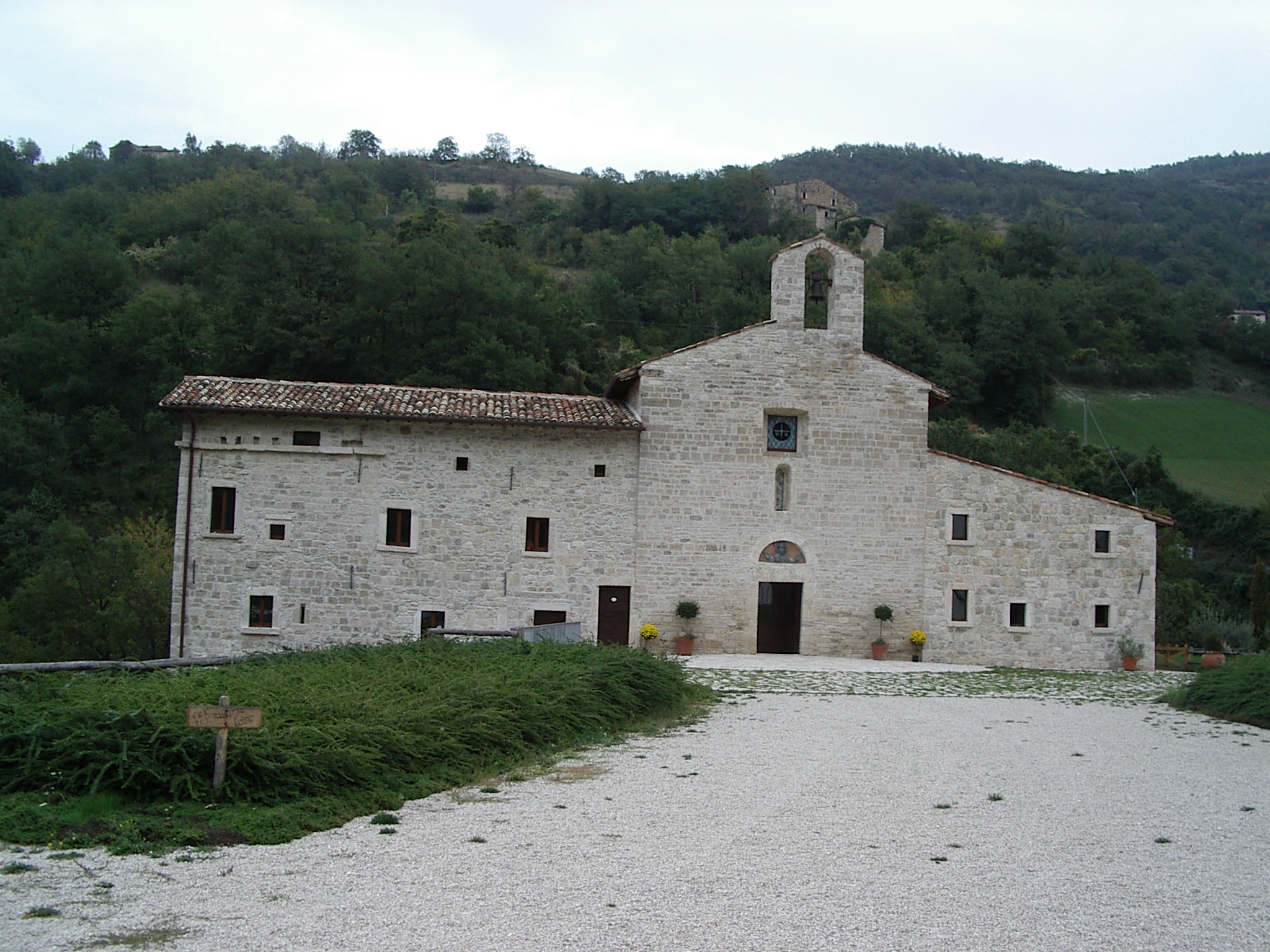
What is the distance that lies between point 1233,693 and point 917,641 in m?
7.61

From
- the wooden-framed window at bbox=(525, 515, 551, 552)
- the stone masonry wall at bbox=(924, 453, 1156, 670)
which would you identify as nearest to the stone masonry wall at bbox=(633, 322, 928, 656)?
the stone masonry wall at bbox=(924, 453, 1156, 670)

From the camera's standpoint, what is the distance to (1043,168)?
140 metres

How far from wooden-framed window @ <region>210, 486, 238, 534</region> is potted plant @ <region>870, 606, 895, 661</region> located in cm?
1375

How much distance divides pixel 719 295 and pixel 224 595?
3492cm

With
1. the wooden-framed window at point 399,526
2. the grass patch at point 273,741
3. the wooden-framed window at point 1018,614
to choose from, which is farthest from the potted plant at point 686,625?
the grass patch at point 273,741

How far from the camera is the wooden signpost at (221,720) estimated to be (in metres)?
7.77

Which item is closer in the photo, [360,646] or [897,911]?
[897,911]

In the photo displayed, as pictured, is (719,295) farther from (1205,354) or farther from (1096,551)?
(1205,354)

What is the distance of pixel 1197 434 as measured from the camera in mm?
54844

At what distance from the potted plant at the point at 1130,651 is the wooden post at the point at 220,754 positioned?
68.1 ft

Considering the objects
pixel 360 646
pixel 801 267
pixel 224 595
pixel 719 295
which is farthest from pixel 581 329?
pixel 360 646

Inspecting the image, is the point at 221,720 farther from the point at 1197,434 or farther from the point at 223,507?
the point at 1197,434

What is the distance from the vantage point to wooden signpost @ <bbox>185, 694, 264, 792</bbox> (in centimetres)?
777

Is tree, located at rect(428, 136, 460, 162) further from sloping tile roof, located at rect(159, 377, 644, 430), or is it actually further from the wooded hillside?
sloping tile roof, located at rect(159, 377, 644, 430)
